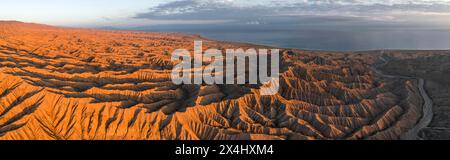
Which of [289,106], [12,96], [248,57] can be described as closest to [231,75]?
[289,106]

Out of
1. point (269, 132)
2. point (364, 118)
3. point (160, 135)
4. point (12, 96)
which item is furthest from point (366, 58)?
point (12, 96)

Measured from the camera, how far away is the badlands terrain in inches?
2079

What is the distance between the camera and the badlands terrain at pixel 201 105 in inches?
2079

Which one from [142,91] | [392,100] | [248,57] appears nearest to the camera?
[142,91]

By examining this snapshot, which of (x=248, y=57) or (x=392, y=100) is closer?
(x=392, y=100)

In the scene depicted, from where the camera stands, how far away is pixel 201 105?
5975 cm

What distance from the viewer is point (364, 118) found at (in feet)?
213

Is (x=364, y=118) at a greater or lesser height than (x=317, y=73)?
lesser

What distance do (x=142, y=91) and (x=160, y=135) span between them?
1431cm

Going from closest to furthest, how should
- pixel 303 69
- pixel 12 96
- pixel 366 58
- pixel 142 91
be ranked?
pixel 12 96 → pixel 142 91 → pixel 303 69 → pixel 366 58

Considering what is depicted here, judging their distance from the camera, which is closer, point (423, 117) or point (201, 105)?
point (201, 105)

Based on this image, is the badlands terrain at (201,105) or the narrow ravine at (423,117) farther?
the narrow ravine at (423,117)

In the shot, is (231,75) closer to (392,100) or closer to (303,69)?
(303,69)

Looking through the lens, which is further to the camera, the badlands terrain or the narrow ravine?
the narrow ravine
